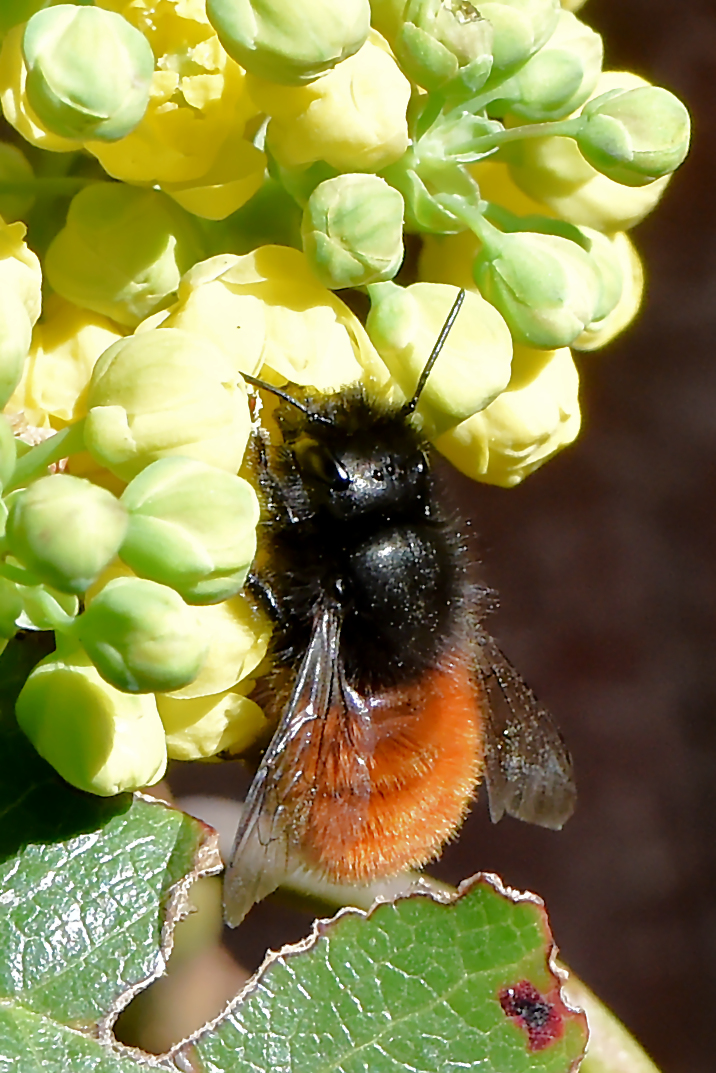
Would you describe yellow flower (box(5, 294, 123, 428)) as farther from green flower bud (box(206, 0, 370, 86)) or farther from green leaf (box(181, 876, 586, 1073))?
green leaf (box(181, 876, 586, 1073))

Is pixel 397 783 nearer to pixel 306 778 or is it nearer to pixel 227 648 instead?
pixel 306 778

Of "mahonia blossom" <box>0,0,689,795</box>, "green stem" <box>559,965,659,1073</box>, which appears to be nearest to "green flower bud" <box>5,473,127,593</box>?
"mahonia blossom" <box>0,0,689,795</box>

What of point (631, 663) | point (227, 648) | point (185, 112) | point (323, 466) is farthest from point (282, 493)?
point (631, 663)

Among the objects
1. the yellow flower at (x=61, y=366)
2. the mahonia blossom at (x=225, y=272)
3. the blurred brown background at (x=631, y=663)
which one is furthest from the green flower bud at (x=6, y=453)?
the blurred brown background at (x=631, y=663)

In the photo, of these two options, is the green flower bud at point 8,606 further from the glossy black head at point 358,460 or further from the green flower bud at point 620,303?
the green flower bud at point 620,303

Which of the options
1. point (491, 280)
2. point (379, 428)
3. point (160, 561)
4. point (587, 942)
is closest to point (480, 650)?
point (379, 428)

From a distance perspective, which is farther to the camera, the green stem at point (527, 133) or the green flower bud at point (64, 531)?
the green stem at point (527, 133)
